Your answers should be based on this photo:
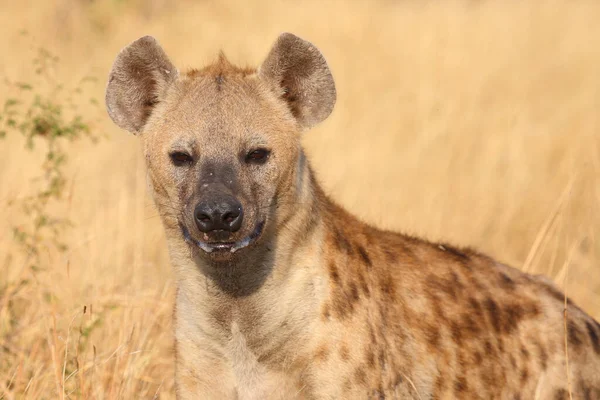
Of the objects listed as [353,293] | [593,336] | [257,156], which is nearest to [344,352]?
[353,293]

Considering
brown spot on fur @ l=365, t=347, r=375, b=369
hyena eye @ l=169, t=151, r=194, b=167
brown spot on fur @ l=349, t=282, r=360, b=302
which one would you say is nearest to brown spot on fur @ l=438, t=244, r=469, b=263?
brown spot on fur @ l=349, t=282, r=360, b=302

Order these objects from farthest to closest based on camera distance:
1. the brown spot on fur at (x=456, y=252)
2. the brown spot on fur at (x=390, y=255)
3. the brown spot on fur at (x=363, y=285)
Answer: the brown spot on fur at (x=456, y=252) < the brown spot on fur at (x=390, y=255) < the brown spot on fur at (x=363, y=285)

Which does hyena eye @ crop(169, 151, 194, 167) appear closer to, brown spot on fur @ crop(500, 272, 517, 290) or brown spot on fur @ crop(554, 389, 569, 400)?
brown spot on fur @ crop(500, 272, 517, 290)

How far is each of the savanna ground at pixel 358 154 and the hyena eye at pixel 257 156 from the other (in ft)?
3.19

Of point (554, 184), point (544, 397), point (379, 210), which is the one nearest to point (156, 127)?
point (544, 397)

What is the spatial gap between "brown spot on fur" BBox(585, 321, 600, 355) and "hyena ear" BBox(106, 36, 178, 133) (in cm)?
197

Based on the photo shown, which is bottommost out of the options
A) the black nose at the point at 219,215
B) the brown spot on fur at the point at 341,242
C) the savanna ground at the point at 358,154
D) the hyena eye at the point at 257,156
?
the savanna ground at the point at 358,154

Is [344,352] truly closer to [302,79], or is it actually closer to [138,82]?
[302,79]

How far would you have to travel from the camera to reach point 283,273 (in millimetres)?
3605

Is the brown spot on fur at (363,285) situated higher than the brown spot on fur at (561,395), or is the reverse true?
the brown spot on fur at (363,285)

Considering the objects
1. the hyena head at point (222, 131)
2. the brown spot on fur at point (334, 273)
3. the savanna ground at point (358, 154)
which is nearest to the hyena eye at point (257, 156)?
the hyena head at point (222, 131)

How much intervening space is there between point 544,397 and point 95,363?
Result: 1743 millimetres

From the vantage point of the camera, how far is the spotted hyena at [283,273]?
11.4 feet

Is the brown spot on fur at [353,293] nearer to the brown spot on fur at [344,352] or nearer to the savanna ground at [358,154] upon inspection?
the brown spot on fur at [344,352]
